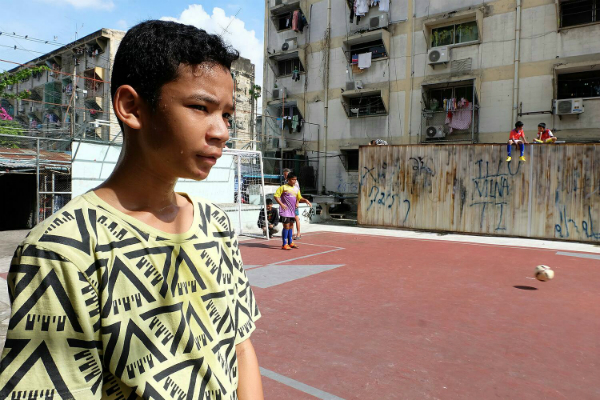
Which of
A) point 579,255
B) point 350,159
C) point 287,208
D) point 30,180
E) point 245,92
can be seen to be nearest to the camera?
point 579,255

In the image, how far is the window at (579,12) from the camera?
588 inches

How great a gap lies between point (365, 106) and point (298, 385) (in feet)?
62.4

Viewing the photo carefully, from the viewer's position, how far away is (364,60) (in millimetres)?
19953

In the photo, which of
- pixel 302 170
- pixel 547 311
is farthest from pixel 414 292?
pixel 302 170

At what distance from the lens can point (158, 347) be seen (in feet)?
3.10

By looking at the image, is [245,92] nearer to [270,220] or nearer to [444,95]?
[444,95]

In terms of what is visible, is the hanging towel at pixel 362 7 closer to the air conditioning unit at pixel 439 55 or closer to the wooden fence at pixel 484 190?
the air conditioning unit at pixel 439 55

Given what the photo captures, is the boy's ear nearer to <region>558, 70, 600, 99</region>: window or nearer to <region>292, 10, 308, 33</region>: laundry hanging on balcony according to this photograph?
<region>558, 70, 600, 99</region>: window

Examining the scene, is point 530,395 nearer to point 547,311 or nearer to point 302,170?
point 547,311

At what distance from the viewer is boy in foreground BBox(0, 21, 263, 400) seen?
2.58 feet

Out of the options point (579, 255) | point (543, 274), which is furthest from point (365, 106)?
point (543, 274)

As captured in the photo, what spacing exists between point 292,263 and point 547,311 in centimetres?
432

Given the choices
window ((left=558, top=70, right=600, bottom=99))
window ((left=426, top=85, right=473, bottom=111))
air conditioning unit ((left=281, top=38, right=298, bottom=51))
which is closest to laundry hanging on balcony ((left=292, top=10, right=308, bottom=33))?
air conditioning unit ((left=281, top=38, right=298, bottom=51))

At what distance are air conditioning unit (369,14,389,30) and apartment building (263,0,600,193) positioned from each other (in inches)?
1.9
